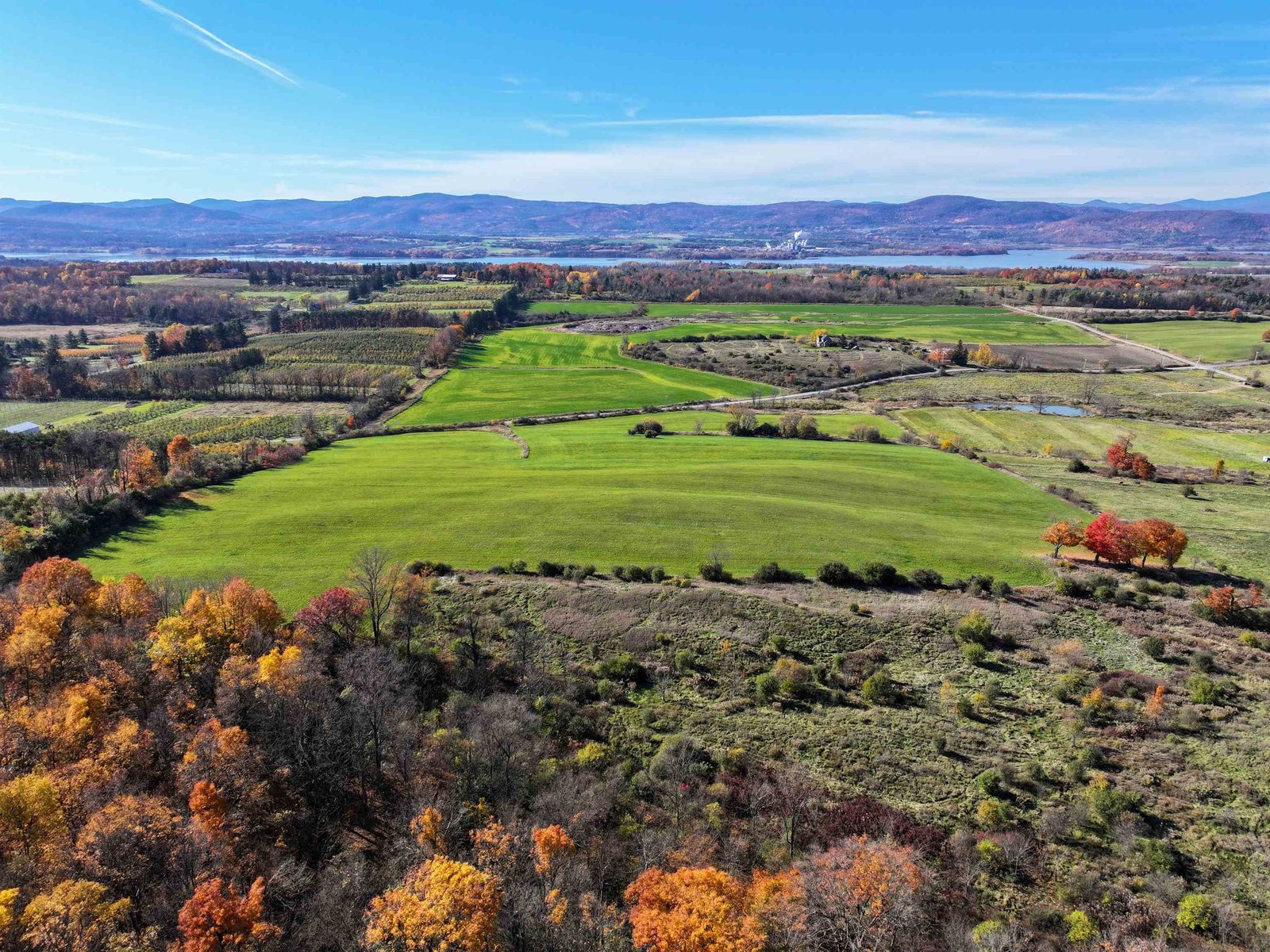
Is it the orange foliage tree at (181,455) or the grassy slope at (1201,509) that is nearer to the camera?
the grassy slope at (1201,509)

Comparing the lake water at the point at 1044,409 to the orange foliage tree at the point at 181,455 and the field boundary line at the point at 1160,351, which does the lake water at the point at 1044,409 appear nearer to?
the field boundary line at the point at 1160,351

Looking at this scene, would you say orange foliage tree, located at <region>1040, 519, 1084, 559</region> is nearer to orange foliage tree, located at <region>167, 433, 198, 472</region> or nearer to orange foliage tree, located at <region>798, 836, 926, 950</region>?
orange foliage tree, located at <region>798, 836, 926, 950</region>

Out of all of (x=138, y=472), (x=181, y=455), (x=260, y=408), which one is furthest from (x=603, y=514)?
(x=260, y=408)

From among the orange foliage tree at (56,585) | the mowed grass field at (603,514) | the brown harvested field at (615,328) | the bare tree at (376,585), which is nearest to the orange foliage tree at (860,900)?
the mowed grass field at (603,514)

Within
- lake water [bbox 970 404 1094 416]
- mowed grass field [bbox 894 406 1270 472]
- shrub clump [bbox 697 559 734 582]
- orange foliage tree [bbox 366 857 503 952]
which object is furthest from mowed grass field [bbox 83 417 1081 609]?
lake water [bbox 970 404 1094 416]

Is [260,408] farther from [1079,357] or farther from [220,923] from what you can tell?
[1079,357]

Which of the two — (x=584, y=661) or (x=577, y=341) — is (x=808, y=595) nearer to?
(x=584, y=661)

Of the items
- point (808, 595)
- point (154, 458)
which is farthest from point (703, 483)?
point (154, 458)
